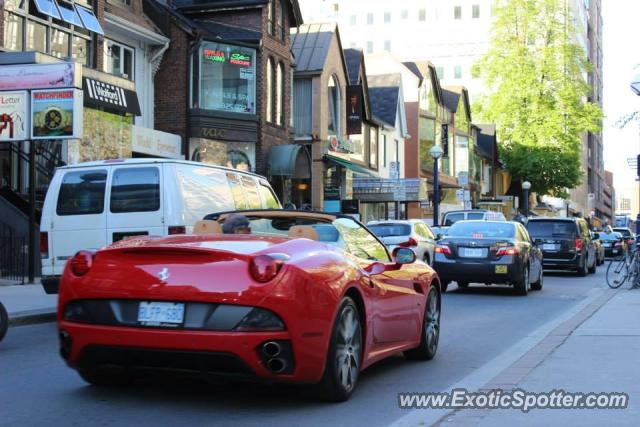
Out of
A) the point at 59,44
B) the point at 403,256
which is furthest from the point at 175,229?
the point at 59,44

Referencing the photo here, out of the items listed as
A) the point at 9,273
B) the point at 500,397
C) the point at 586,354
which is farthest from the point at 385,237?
the point at 500,397

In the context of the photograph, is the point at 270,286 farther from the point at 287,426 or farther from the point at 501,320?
the point at 501,320

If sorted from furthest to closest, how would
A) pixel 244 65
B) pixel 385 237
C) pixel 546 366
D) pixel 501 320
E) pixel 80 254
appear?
1. pixel 244 65
2. pixel 385 237
3. pixel 501 320
4. pixel 546 366
5. pixel 80 254

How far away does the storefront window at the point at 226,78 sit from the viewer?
27906 millimetres

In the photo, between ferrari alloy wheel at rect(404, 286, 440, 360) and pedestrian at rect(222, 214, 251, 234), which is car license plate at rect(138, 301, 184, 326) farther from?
ferrari alloy wheel at rect(404, 286, 440, 360)

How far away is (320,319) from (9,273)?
45.0 feet

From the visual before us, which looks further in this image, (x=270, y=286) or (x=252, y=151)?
(x=252, y=151)

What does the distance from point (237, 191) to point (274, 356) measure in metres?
7.51

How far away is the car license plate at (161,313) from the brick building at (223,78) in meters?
22.3

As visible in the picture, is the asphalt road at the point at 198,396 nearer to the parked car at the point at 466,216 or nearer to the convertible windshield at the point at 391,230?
the convertible windshield at the point at 391,230

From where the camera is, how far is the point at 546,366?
7.73m

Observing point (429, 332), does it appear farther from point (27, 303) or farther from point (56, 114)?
point (56, 114)

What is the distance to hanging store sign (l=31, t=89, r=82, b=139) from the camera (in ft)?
52.1

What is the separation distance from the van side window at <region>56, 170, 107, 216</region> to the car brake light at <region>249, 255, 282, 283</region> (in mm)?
6496
